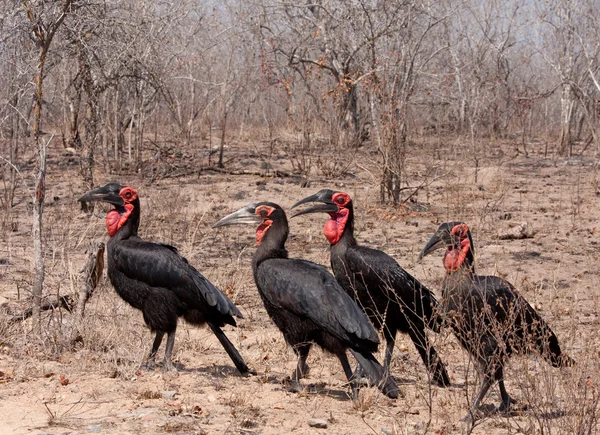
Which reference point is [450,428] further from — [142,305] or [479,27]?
[479,27]

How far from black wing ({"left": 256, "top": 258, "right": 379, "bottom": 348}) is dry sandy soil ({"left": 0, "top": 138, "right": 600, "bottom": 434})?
1.28 ft

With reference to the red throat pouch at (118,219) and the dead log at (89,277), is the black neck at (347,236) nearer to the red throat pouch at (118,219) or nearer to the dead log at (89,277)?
the red throat pouch at (118,219)

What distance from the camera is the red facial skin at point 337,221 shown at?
584 cm

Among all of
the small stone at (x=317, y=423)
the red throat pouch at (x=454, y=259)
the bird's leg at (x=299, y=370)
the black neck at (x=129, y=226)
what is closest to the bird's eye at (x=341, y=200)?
the red throat pouch at (x=454, y=259)

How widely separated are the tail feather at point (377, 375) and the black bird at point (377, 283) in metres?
0.53

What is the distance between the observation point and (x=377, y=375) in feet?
15.6

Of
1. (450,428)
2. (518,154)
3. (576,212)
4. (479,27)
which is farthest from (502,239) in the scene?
(479,27)

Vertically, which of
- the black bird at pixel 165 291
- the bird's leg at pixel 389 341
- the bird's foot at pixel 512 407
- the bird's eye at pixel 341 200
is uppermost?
the bird's eye at pixel 341 200

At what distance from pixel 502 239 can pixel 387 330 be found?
445 cm

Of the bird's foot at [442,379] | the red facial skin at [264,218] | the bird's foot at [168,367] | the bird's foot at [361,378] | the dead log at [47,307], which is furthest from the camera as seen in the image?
the dead log at [47,307]

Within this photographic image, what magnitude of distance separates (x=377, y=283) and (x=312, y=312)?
30.1 inches

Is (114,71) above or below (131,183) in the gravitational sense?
above

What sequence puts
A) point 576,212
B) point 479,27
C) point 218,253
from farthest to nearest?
point 479,27
point 576,212
point 218,253

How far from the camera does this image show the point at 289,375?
18.6 ft
